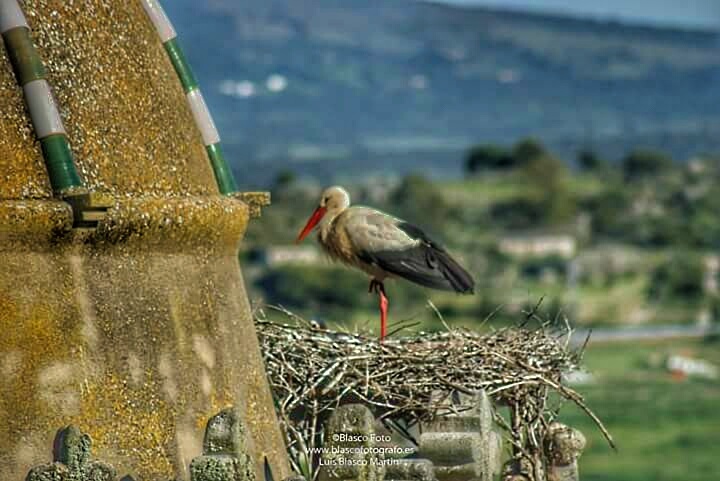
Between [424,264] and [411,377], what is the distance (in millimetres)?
1575

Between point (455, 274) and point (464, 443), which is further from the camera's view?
point (455, 274)

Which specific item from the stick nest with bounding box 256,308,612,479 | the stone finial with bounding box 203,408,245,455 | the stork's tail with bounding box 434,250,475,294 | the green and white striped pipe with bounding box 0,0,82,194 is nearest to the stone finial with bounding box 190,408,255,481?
the stone finial with bounding box 203,408,245,455

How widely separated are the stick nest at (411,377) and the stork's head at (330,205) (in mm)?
924

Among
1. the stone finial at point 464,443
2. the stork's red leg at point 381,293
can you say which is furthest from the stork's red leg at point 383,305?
the stone finial at point 464,443

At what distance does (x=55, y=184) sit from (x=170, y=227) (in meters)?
0.51

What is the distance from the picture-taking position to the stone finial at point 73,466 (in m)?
7.42

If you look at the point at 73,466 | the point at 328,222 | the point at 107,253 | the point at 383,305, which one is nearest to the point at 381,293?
the point at 383,305

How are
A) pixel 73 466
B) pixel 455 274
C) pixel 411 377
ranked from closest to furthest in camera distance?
pixel 73 466 < pixel 411 377 < pixel 455 274

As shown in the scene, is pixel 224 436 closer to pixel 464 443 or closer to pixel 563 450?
pixel 464 443

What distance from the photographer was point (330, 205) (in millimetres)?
12500

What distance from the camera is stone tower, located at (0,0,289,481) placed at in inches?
312

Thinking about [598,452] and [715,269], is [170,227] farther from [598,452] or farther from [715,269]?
[715,269]

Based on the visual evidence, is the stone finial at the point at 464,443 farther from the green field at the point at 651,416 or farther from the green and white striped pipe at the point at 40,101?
the green field at the point at 651,416

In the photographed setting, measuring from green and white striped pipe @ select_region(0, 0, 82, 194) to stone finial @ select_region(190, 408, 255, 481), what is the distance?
988 mm
